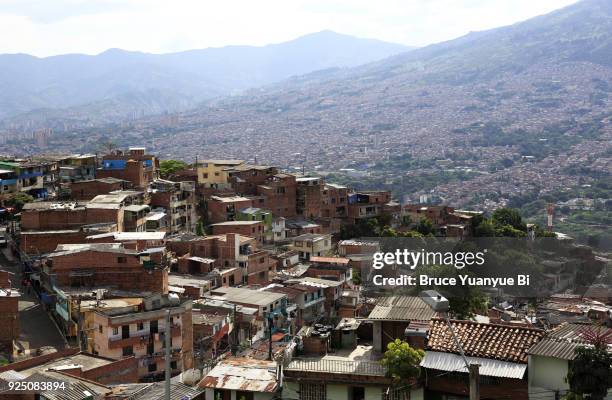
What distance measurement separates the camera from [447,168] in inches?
3861

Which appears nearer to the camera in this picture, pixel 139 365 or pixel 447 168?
pixel 139 365

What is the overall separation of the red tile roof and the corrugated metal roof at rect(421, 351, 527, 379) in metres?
0.05

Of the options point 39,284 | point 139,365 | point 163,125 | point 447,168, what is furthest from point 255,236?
point 163,125

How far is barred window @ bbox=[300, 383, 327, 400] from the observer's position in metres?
7.81

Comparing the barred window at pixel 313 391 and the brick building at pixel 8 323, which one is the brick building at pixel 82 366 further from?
the barred window at pixel 313 391

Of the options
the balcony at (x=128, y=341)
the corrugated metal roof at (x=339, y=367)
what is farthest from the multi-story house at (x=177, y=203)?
the corrugated metal roof at (x=339, y=367)

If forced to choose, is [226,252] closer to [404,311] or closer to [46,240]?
[46,240]

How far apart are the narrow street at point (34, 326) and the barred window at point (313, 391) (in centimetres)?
958

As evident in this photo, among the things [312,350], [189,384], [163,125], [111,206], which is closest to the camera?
[312,350]

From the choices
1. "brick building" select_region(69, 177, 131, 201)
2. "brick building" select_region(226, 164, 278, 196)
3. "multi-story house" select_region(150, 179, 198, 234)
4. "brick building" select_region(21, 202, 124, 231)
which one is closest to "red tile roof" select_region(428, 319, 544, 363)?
"brick building" select_region(21, 202, 124, 231)

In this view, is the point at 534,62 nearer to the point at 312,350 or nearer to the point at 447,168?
the point at 447,168

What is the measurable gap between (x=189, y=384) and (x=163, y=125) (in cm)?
14110

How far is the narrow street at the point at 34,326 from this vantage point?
16469mm

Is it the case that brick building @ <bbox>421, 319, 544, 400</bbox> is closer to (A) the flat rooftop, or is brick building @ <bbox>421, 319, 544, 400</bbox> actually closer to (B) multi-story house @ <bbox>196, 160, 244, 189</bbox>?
(A) the flat rooftop
